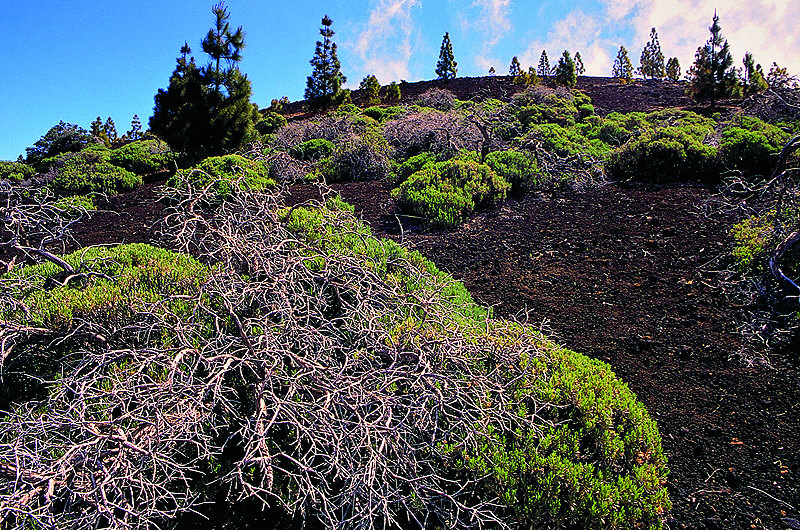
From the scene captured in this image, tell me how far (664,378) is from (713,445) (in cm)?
73

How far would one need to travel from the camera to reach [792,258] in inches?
191

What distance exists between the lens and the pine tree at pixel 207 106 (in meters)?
14.8

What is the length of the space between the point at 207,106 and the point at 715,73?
798 inches

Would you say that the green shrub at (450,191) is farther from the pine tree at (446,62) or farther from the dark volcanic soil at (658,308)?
the pine tree at (446,62)

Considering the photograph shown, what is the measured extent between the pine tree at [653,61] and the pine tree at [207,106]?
39642mm

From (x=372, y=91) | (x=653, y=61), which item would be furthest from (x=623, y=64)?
(x=372, y=91)

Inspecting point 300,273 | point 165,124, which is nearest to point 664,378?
point 300,273

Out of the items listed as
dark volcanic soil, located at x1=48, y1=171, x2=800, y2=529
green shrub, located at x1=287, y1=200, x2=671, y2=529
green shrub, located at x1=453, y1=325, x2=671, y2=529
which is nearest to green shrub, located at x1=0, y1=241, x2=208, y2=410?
green shrub, located at x1=287, y1=200, x2=671, y2=529

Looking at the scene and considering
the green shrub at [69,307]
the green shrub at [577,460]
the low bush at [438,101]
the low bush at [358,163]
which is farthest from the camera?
the low bush at [438,101]

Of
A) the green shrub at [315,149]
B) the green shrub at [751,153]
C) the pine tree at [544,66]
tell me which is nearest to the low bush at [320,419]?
the green shrub at [751,153]

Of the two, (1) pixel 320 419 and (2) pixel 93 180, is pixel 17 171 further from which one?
(1) pixel 320 419

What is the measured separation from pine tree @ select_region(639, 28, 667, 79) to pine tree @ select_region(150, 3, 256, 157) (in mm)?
39642

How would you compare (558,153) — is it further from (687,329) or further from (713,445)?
(713,445)

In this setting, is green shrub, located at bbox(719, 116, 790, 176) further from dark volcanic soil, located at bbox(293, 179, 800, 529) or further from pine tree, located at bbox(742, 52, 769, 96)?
pine tree, located at bbox(742, 52, 769, 96)
